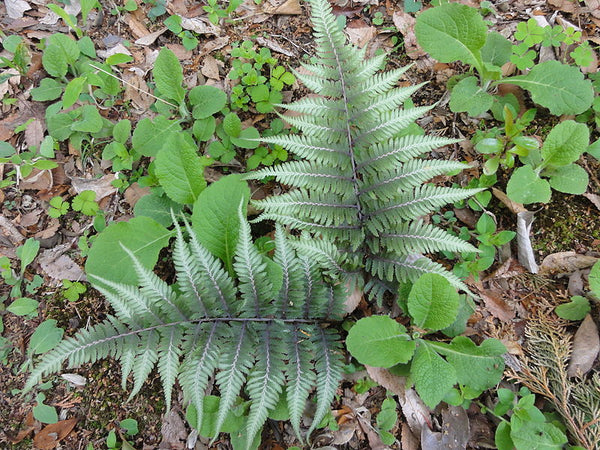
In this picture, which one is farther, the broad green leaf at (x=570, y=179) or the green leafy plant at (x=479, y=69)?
the green leafy plant at (x=479, y=69)

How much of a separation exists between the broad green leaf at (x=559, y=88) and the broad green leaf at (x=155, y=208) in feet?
9.78

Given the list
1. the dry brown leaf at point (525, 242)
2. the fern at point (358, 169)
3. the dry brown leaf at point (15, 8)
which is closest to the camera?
the fern at point (358, 169)

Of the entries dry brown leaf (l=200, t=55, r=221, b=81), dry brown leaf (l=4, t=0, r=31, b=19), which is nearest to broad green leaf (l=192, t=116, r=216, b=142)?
dry brown leaf (l=200, t=55, r=221, b=81)

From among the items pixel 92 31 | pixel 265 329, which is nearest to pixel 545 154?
pixel 265 329

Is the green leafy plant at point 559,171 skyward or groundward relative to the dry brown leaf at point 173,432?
skyward

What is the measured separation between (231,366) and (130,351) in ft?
1.89

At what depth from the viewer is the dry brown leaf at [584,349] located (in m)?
2.78

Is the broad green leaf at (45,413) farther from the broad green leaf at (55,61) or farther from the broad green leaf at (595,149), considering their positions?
the broad green leaf at (595,149)

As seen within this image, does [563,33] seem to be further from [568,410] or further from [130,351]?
[130,351]

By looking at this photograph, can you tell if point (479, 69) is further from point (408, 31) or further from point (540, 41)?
point (408, 31)

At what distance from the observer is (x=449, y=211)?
330cm

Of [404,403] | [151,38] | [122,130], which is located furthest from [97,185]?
[404,403]

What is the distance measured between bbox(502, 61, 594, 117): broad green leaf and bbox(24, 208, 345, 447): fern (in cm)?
217

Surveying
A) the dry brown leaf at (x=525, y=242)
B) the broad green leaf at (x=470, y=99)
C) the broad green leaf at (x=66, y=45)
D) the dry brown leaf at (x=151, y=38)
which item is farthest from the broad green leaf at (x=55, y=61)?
the dry brown leaf at (x=525, y=242)
